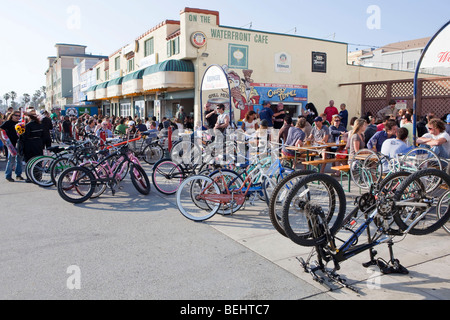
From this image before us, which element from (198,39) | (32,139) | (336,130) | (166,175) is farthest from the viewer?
(198,39)

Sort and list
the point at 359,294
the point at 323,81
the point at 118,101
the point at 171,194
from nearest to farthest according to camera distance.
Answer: the point at 359,294 → the point at 171,194 → the point at 323,81 → the point at 118,101

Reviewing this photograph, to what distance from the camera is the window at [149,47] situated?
21.7 metres

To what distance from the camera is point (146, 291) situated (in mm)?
3434

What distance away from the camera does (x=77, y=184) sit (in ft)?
22.3

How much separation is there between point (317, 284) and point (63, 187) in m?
5.15

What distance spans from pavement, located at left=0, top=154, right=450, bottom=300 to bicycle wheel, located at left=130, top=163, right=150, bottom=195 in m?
0.87

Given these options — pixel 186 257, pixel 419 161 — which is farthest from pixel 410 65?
pixel 186 257

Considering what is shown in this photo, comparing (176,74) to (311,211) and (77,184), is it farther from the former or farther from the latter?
(311,211)

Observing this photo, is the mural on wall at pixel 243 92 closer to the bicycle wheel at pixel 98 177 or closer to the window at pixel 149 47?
the window at pixel 149 47

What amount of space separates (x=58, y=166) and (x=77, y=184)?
1532mm

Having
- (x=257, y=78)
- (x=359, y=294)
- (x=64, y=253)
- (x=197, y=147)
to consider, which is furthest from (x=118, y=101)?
(x=359, y=294)

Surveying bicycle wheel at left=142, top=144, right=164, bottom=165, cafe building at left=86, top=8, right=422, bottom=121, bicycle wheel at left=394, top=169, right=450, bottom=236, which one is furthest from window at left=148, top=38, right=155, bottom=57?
bicycle wheel at left=394, top=169, right=450, bottom=236

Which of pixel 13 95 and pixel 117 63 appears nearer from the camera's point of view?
pixel 117 63
